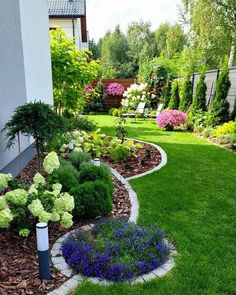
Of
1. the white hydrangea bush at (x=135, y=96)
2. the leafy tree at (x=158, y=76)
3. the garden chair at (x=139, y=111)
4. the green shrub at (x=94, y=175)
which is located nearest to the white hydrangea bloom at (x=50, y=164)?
the green shrub at (x=94, y=175)

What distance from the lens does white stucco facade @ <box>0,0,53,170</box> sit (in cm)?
420

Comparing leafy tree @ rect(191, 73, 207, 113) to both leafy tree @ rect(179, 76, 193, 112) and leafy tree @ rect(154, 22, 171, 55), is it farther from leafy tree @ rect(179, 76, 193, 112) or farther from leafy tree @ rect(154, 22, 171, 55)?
leafy tree @ rect(154, 22, 171, 55)

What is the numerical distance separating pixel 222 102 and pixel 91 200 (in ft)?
23.6

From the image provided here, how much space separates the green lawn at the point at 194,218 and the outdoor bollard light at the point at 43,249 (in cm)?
31

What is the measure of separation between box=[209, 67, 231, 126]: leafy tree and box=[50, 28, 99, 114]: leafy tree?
4.04m

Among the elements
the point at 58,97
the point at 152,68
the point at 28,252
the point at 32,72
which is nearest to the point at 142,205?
the point at 28,252

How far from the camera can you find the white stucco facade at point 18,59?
4.20 metres

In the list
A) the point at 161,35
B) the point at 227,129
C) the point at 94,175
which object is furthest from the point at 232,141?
the point at 161,35

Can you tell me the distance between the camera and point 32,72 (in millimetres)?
5367

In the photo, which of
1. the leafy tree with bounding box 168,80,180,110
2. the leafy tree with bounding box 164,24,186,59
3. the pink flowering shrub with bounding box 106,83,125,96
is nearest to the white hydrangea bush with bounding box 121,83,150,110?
the pink flowering shrub with bounding box 106,83,125,96

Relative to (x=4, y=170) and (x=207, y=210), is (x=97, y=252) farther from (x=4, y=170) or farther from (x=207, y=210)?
(x=4, y=170)

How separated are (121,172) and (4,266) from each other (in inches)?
121

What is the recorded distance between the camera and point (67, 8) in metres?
15.5

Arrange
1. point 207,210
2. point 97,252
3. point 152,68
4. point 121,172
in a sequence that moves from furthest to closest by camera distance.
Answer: point 152,68 < point 121,172 < point 207,210 < point 97,252
